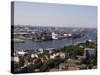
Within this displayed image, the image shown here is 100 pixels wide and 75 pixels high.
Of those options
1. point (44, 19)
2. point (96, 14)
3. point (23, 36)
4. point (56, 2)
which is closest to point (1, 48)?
point (23, 36)

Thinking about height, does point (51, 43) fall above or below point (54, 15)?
below

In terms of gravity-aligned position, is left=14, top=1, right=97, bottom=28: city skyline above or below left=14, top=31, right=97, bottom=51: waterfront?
above

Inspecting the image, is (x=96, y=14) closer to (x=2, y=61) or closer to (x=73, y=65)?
(x=73, y=65)

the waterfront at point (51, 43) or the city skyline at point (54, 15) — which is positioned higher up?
the city skyline at point (54, 15)
